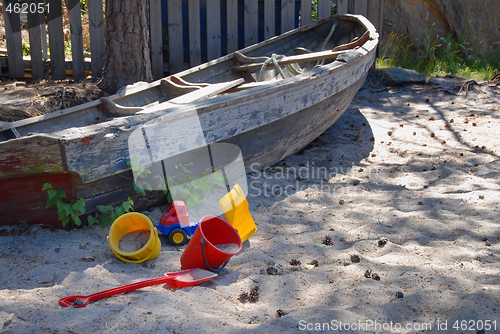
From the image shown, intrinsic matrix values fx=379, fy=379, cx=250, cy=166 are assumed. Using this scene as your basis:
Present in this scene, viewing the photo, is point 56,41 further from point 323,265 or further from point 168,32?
point 323,265

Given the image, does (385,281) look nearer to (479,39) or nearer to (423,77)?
(423,77)

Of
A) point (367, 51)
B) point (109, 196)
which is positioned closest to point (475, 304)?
point (109, 196)

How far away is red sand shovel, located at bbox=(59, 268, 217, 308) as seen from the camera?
1843 millimetres

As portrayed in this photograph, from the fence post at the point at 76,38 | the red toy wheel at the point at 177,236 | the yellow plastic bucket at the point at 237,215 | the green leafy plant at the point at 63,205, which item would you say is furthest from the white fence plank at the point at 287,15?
the green leafy plant at the point at 63,205

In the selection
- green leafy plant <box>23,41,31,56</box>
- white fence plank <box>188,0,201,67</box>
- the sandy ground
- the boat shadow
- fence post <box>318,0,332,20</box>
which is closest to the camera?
the sandy ground

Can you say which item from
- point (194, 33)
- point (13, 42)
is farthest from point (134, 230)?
point (13, 42)

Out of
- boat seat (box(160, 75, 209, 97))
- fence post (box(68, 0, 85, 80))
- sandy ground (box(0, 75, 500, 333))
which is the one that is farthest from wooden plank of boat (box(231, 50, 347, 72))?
fence post (box(68, 0, 85, 80))

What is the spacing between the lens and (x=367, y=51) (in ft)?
15.6

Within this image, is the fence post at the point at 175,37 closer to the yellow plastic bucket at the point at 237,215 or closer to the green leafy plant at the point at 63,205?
the yellow plastic bucket at the point at 237,215

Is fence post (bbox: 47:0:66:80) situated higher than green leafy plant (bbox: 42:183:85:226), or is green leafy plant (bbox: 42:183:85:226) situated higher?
fence post (bbox: 47:0:66:80)

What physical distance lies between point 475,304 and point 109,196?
2241 mm

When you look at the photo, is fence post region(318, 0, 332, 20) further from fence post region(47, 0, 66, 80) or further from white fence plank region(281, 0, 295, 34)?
fence post region(47, 0, 66, 80)

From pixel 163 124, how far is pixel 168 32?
3.99 meters

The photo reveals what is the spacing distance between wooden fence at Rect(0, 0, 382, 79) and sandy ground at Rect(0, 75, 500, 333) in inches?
120
